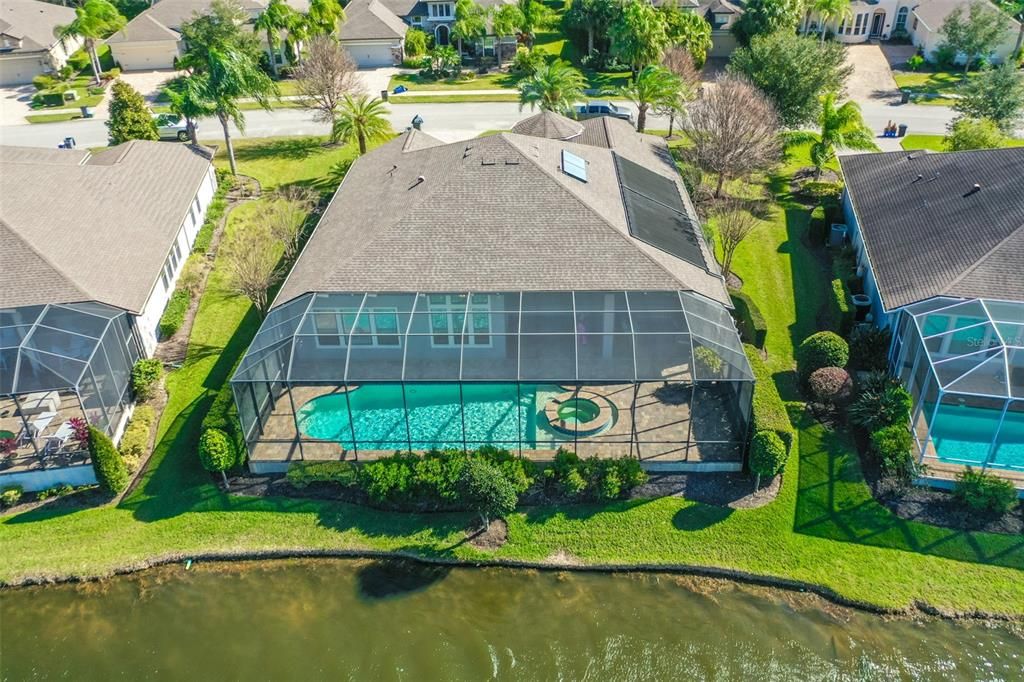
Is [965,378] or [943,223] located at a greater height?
[943,223]

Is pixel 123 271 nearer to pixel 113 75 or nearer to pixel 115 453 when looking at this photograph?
pixel 115 453

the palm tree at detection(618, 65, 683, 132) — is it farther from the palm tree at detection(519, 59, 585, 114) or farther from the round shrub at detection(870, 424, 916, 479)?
the round shrub at detection(870, 424, 916, 479)

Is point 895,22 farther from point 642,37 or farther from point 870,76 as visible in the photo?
point 642,37

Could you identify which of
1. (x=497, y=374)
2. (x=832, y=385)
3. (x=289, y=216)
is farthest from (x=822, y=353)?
(x=289, y=216)

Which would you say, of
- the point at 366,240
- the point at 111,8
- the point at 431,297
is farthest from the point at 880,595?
the point at 111,8

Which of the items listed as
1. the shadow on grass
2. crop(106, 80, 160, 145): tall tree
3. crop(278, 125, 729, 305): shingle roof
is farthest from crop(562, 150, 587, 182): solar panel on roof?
crop(106, 80, 160, 145): tall tree

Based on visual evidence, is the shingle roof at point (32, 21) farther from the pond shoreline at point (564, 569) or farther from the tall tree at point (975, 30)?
the tall tree at point (975, 30)
